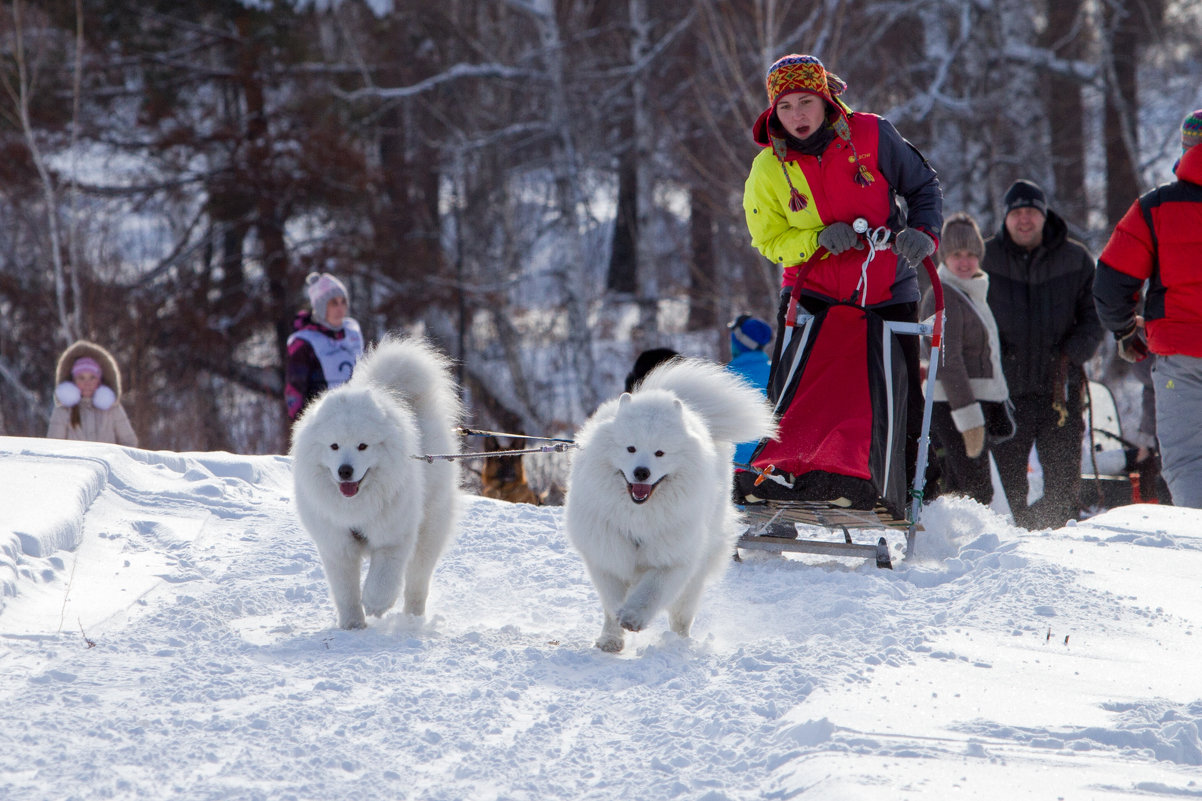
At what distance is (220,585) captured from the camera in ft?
12.7

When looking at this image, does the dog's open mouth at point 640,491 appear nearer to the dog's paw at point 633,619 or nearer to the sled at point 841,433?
the dog's paw at point 633,619

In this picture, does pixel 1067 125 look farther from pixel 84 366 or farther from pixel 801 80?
pixel 84 366

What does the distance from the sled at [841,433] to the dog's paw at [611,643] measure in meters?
1.12

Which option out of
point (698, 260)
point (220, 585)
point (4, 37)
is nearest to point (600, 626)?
point (220, 585)

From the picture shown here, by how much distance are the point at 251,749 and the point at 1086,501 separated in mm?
5847

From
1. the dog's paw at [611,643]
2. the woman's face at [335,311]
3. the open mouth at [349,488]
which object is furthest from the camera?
the woman's face at [335,311]

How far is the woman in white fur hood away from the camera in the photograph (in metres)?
A: 6.48

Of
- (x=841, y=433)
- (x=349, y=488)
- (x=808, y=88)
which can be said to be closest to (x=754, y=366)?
(x=841, y=433)

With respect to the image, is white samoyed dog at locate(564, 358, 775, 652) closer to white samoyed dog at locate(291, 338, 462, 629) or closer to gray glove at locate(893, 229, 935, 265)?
white samoyed dog at locate(291, 338, 462, 629)

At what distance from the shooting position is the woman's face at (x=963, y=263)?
206 inches

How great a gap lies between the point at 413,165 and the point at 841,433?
10.6 m

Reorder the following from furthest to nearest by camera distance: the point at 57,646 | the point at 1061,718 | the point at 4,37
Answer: the point at 4,37
the point at 57,646
the point at 1061,718

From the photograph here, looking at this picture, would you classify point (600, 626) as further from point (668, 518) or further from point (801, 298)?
point (801, 298)

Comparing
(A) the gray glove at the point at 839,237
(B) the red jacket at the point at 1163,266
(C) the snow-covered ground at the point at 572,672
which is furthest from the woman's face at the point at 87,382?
(B) the red jacket at the point at 1163,266
